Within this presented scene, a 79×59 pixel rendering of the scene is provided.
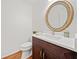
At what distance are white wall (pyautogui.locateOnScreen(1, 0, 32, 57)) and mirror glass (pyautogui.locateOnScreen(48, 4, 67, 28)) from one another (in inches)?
57.8

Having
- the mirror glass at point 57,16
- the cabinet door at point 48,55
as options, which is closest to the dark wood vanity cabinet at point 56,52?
the cabinet door at point 48,55

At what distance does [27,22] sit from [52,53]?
2590 millimetres

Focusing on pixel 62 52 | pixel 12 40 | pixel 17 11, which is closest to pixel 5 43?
pixel 12 40

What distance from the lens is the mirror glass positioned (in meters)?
2.01

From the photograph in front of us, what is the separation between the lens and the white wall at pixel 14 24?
3.28m

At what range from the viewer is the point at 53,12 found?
7.79 feet

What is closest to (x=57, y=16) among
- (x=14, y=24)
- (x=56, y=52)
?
(x=56, y=52)

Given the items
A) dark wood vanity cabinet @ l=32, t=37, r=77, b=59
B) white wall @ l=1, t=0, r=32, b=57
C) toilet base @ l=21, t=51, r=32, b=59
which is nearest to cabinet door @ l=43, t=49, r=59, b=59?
dark wood vanity cabinet @ l=32, t=37, r=77, b=59

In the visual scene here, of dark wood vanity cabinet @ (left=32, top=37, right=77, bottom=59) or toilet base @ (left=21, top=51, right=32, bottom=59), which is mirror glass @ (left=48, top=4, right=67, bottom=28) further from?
toilet base @ (left=21, top=51, right=32, bottom=59)

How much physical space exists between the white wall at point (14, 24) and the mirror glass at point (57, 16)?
4.82 feet

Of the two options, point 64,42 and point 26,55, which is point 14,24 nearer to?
point 26,55

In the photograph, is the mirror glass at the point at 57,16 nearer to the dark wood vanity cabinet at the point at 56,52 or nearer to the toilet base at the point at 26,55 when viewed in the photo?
the dark wood vanity cabinet at the point at 56,52

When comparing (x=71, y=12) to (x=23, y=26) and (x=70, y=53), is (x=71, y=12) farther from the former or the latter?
(x=23, y=26)

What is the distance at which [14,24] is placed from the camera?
3619 mm
